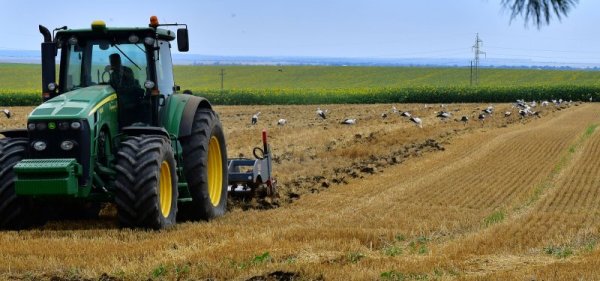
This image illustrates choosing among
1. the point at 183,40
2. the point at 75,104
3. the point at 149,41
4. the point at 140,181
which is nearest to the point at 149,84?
the point at 149,41

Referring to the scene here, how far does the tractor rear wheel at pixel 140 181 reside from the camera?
9.45 metres

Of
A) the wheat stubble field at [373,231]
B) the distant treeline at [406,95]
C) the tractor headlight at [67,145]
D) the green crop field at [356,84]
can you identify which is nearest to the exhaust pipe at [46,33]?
the tractor headlight at [67,145]

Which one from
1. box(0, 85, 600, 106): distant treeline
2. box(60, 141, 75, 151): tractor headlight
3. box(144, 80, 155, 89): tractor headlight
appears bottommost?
box(0, 85, 600, 106): distant treeline

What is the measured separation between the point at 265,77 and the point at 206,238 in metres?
89.8

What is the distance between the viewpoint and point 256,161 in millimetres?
12711

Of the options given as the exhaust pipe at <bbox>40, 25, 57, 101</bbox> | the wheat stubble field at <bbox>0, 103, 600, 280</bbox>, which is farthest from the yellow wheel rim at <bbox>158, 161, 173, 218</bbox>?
the exhaust pipe at <bbox>40, 25, 57, 101</bbox>

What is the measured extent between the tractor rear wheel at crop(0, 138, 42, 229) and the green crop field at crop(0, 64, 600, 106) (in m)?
50.1

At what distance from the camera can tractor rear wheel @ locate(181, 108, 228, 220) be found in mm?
10672

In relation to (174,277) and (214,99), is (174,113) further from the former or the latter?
(214,99)

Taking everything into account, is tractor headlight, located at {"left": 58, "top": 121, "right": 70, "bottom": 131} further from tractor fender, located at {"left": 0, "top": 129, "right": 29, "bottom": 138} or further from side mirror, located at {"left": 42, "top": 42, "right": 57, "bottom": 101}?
side mirror, located at {"left": 42, "top": 42, "right": 57, "bottom": 101}

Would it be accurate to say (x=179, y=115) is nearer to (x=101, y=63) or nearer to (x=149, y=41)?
(x=149, y=41)

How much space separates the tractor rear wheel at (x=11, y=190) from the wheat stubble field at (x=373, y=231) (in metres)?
0.21

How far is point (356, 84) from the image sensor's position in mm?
92125

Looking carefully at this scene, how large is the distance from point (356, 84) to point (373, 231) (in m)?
82.4
